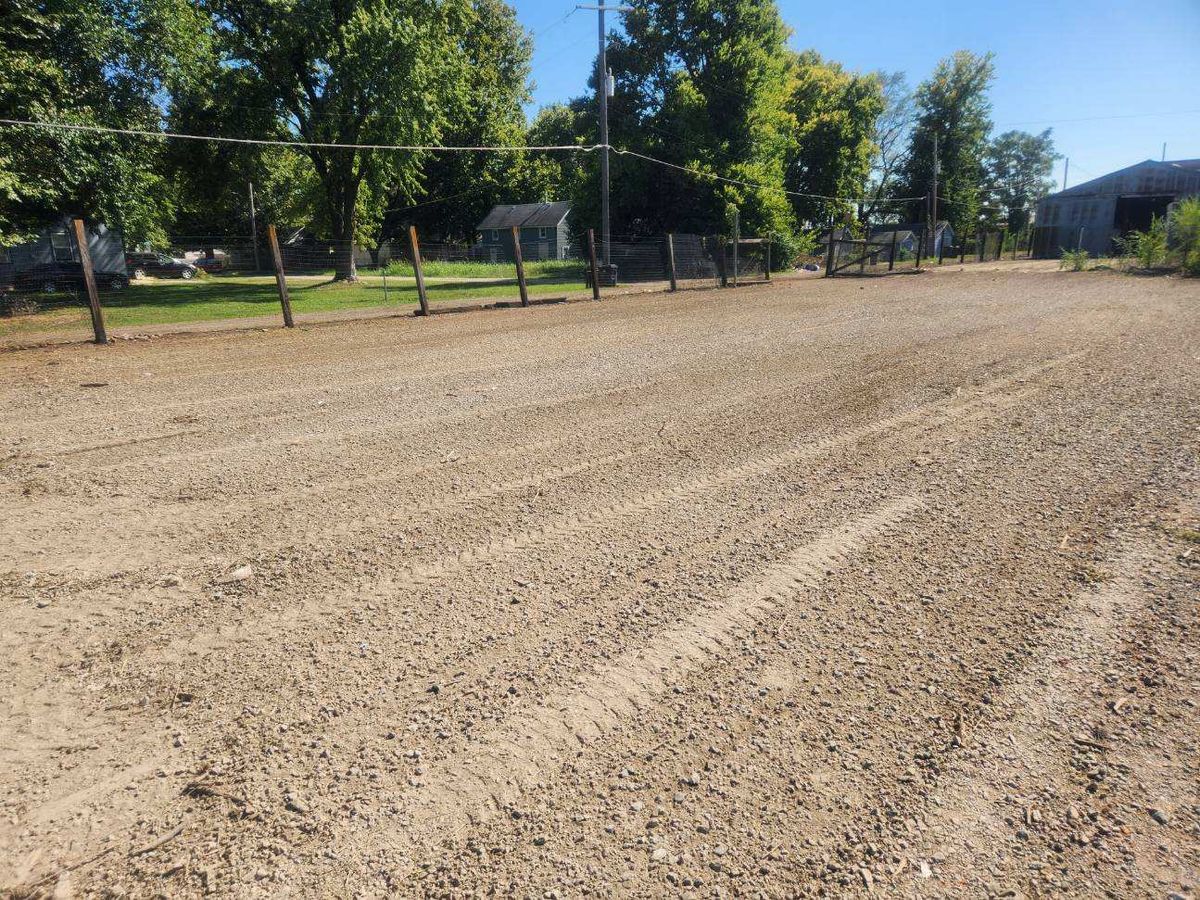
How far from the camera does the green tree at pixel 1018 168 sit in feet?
209

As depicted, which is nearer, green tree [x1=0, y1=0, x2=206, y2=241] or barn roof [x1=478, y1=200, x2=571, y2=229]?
green tree [x1=0, y1=0, x2=206, y2=241]

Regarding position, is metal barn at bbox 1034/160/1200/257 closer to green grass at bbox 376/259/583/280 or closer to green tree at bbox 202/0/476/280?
green grass at bbox 376/259/583/280

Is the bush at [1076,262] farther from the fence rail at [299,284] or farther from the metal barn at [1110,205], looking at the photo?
the metal barn at [1110,205]

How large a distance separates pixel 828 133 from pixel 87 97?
38.0 m

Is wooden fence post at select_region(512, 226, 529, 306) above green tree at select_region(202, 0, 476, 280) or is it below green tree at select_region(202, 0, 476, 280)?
below

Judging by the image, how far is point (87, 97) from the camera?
64.6 ft

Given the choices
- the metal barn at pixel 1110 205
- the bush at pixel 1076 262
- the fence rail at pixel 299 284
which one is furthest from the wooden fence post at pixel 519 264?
the metal barn at pixel 1110 205

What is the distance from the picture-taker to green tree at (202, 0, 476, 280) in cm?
2269

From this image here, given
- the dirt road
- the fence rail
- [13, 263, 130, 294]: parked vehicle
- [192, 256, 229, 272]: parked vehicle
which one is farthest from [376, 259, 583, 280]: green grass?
the dirt road

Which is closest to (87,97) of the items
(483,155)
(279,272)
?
(279,272)

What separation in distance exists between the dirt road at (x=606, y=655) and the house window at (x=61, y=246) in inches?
1203

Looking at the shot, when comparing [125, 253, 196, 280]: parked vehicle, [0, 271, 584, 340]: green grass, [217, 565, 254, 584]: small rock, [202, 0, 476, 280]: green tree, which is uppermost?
[202, 0, 476, 280]: green tree

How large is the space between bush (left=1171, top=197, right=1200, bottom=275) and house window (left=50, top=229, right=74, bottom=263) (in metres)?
43.6

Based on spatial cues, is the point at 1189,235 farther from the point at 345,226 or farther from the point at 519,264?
the point at 345,226
